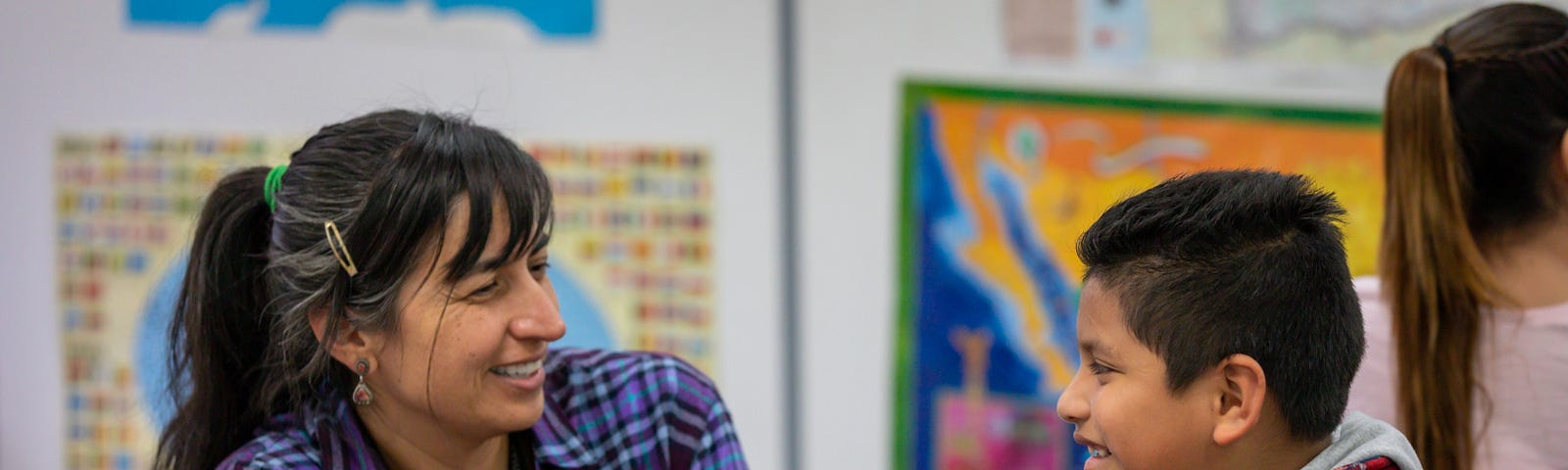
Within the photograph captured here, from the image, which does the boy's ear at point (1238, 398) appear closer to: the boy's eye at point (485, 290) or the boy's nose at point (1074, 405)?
the boy's nose at point (1074, 405)

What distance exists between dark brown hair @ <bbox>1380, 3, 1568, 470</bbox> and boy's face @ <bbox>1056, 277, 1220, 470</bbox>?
0.46 m

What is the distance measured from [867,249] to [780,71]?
0.36 m

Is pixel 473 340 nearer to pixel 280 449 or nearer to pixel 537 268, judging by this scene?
pixel 537 268

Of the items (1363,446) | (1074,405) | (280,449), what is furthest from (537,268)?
(1363,446)

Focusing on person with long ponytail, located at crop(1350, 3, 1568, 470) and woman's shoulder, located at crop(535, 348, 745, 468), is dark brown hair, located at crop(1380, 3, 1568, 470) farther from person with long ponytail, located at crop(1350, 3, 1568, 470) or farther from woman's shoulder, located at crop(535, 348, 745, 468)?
woman's shoulder, located at crop(535, 348, 745, 468)

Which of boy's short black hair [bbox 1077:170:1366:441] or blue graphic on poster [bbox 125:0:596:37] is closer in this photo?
boy's short black hair [bbox 1077:170:1366:441]

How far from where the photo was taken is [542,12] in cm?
220

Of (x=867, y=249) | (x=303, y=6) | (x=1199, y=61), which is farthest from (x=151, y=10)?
(x=1199, y=61)

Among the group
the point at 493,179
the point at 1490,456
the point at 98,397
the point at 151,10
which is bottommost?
the point at 98,397

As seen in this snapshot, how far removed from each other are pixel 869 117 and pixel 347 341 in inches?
47.6

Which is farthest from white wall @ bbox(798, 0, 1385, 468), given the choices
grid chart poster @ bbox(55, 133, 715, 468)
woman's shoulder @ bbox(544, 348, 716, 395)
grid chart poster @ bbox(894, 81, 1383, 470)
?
woman's shoulder @ bbox(544, 348, 716, 395)

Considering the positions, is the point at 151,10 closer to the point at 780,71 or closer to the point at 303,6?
the point at 303,6

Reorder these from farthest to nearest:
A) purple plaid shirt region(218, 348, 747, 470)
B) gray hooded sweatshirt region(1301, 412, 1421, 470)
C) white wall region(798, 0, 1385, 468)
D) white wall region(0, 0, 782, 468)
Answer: white wall region(798, 0, 1385, 468) < white wall region(0, 0, 782, 468) < purple plaid shirt region(218, 348, 747, 470) < gray hooded sweatshirt region(1301, 412, 1421, 470)

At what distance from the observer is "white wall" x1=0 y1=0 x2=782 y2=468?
2.04 meters
